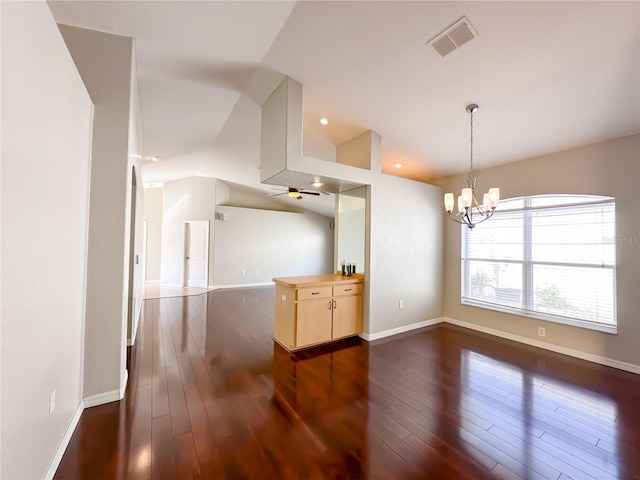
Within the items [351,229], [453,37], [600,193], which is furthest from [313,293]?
[600,193]

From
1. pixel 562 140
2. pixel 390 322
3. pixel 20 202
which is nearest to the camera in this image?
pixel 20 202

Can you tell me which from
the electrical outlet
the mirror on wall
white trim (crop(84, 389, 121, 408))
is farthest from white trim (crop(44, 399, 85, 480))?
the mirror on wall

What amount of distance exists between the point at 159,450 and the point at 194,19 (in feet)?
10.7

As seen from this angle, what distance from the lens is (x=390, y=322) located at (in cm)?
411

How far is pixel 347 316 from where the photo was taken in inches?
151

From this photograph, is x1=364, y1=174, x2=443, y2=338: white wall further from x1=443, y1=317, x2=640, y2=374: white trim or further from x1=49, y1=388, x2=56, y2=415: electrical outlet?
x1=49, y1=388, x2=56, y2=415: electrical outlet

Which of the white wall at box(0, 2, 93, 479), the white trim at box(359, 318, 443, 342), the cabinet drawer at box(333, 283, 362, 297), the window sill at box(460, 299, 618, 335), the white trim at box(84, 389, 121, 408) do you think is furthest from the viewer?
the white trim at box(359, 318, 443, 342)

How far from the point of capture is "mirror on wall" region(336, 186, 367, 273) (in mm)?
4043

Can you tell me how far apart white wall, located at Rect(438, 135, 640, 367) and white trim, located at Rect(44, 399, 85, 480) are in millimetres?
5171

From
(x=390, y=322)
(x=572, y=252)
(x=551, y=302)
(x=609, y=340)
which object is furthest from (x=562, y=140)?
(x=390, y=322)

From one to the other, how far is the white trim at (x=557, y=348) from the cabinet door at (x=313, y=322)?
2650 millimetres

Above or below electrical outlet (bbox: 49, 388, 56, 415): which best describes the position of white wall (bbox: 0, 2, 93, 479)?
above

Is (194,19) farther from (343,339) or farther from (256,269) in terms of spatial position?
(256,269)

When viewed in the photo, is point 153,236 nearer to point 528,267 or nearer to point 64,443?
point 64,443
